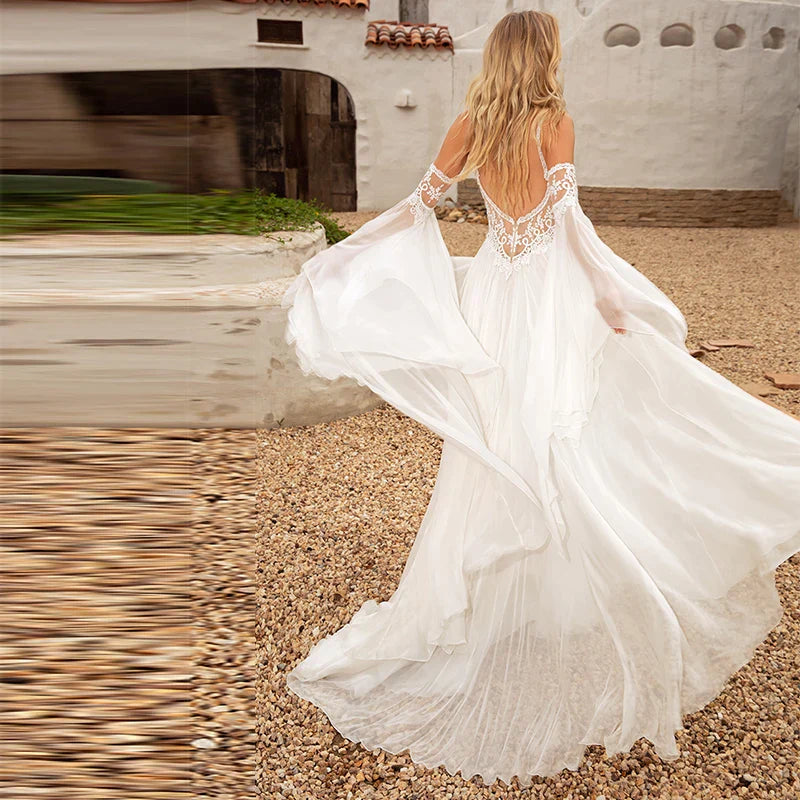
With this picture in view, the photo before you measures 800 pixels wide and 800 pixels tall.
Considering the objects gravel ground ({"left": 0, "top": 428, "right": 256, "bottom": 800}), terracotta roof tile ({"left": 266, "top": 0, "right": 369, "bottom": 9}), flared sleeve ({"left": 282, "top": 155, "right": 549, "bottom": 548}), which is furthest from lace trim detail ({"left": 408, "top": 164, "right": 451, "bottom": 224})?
terracotta roof tile ({"left": 266, "top": 0, "right": 369, "bottom": 9})

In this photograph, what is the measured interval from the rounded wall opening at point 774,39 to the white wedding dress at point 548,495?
11418mm

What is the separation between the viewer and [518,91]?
6.89 ft

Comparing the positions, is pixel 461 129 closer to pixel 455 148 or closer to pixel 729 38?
pixel 455 148

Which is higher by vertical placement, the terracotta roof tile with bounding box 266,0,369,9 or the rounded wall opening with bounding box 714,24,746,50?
the terracotta roof tile with bounding box 266,0,369,9

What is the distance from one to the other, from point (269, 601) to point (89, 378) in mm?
1180

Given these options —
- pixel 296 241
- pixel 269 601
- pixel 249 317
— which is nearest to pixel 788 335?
pixel 296 241

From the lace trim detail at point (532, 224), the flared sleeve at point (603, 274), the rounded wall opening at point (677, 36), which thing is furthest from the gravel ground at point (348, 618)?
the rounded wall opening at point (677, 36)

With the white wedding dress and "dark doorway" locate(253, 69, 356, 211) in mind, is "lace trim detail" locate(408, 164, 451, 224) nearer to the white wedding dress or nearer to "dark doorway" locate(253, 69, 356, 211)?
the white wedding dress

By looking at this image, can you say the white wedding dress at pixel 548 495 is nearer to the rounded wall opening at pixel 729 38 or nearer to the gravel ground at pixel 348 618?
the gravel ground at pixel 348 618

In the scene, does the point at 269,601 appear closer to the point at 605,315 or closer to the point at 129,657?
the point at 129,657

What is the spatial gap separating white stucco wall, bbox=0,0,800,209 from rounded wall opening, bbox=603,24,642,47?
424 mm

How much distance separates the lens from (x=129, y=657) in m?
1.66

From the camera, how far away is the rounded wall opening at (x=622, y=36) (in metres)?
11.6

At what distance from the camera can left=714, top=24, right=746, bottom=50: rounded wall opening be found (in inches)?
453
